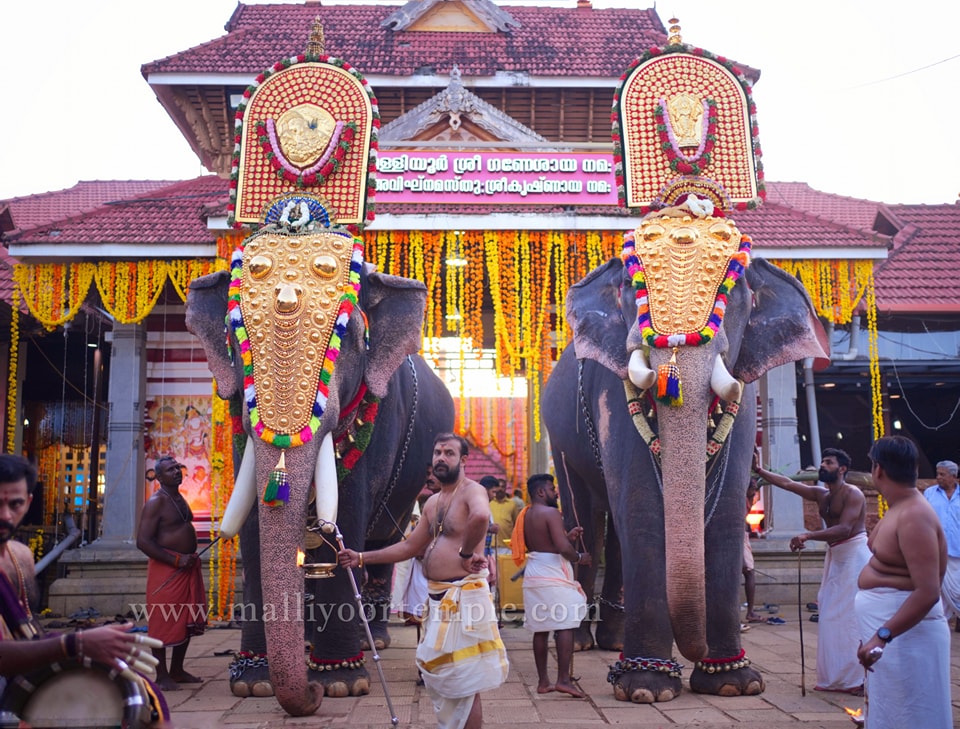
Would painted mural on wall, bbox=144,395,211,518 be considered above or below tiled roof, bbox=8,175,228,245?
below

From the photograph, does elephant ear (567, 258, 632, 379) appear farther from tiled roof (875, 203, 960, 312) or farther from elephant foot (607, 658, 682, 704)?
tiled roof (875, 203, 960, 312)

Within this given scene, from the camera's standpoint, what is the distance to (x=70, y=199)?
14.9 meters

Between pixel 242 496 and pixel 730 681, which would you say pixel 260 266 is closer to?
pixel 242 496

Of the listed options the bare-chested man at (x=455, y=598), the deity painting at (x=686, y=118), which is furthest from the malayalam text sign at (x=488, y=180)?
→ the bare-chested man at (x=455, y=598)

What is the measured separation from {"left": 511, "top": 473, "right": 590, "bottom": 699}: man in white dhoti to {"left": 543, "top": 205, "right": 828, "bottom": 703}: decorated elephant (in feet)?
1.16

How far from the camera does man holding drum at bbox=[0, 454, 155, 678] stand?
104 inches

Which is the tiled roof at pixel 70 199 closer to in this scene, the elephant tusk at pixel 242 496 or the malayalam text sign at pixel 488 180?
the malayalam text sign at pixel 488 180

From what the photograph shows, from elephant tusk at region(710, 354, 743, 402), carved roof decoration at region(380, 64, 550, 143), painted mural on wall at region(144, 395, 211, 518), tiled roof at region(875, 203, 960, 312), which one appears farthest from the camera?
tiled roof at region(875, 203, 960, 312)

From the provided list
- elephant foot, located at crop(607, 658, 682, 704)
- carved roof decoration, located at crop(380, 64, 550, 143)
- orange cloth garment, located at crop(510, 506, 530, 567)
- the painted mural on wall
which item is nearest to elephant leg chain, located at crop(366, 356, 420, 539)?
orange cloth garment, located at crop(510, 506, 530, 567)

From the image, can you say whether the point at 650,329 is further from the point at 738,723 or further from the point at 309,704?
the point at 309,704

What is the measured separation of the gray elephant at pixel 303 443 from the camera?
191 inches

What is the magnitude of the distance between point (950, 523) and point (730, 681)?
148 inches

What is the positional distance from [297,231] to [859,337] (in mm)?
8777

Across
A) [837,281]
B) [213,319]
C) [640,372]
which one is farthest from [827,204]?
[213,319]
